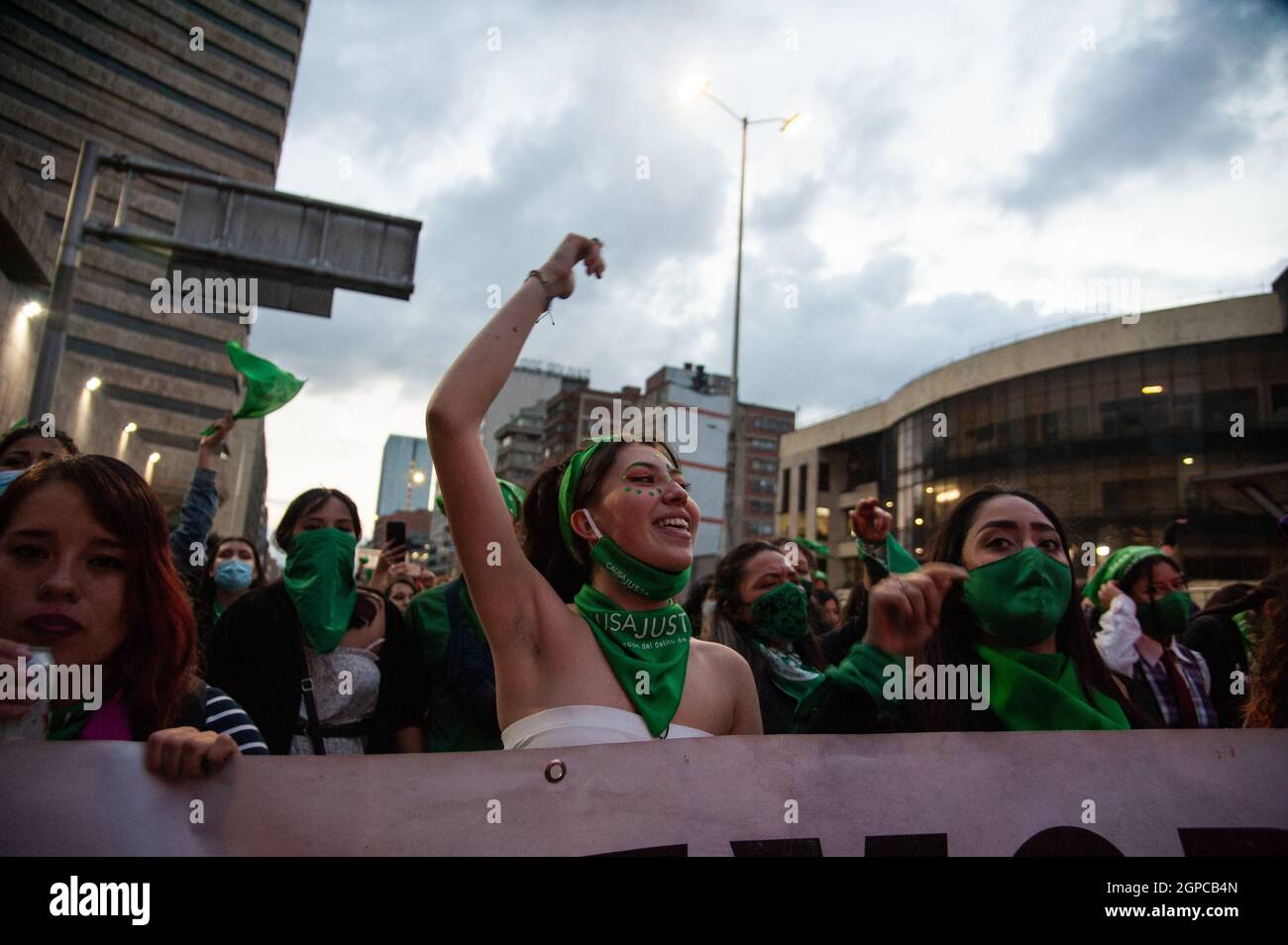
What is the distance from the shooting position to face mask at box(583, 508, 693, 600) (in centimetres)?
192

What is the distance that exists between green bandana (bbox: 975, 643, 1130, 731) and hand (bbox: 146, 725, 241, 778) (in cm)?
Result: 180

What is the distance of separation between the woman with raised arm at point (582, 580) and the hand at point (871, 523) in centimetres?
61

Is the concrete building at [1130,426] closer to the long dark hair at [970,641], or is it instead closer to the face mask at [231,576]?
the face mask at [231,576]

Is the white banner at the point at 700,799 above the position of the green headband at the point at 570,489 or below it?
below

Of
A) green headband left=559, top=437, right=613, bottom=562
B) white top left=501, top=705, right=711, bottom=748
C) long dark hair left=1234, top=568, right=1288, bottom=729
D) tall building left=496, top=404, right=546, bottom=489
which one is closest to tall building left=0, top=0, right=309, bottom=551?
green headband left=559, top=437, right=613, bottom=562

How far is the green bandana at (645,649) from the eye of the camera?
182cm

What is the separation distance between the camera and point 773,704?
2902mm

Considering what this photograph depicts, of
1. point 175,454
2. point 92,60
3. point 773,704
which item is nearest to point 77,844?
point 773,704

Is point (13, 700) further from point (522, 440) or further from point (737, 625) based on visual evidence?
point (522, 440)

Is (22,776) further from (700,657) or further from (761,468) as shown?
(761,468)

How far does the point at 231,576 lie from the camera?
4.35m

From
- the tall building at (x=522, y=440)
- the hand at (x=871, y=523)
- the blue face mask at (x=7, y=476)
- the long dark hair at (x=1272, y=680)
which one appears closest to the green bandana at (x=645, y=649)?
the hand at (x=871, y=523)

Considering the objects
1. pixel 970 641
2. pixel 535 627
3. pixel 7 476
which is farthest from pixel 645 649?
pixel 7 476

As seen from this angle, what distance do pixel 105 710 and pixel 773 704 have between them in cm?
207
